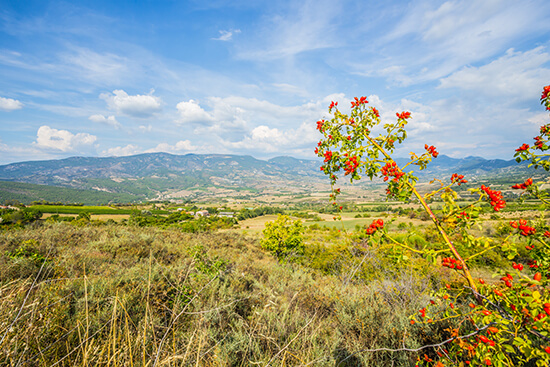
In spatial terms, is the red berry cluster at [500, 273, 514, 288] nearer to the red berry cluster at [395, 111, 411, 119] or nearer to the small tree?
the red berry cluster at [395, 111, 411, 119]

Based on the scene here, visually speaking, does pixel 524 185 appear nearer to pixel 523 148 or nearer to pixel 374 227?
pixel 523 148

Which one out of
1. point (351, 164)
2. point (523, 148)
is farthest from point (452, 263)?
point (523, 148)

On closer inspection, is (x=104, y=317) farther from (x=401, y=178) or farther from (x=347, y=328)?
(x=401, y=178)

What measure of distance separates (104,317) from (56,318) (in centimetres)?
67

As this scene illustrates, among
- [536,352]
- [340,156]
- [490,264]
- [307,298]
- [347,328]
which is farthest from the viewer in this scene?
[490,264]

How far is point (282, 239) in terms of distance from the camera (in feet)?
53.5

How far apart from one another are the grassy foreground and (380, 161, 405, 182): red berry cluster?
1.37 metres

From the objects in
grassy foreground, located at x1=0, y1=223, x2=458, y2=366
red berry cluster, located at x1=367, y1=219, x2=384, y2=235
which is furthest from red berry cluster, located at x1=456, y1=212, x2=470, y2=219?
grassy foreground, located at x1=0, y1=223, x2=458, y2=366

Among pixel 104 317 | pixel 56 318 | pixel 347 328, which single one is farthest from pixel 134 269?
pixel 347 328

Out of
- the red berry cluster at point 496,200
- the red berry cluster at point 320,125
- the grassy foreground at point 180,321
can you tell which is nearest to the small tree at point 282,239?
the grassy foreground at point 180,321

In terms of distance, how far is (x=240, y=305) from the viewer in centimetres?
425

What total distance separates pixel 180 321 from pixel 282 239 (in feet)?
43.1

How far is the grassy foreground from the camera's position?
2088 mm

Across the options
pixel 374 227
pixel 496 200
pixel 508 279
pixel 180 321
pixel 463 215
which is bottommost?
pixel 180 321
